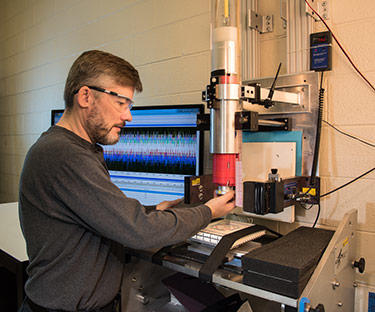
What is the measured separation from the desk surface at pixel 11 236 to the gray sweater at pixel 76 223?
1.92ft

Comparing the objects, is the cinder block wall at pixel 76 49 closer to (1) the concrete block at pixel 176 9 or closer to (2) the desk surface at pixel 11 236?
(1) the concrete block at pixel 176 9

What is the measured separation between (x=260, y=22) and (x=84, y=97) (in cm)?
89

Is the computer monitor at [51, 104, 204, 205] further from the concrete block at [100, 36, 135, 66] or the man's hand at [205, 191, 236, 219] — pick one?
the man's hand at [205, 191, 236, 219]

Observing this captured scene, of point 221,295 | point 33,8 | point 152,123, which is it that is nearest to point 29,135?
point 33,8

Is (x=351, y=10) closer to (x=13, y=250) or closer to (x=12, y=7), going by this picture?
(x=13, y=250)

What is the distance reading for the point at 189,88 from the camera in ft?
5.97

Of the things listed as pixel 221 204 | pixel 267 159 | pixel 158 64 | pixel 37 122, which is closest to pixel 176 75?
pixel 158 64

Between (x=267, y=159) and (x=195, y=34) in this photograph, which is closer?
(x=267, y=159)

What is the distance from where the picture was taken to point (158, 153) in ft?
5.87

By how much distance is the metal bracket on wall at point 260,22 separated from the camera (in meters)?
1.46

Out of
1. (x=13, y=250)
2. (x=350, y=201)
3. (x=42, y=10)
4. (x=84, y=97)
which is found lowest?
(x=13, y=250)

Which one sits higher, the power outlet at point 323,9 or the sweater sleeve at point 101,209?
the power outlet at point 323,9

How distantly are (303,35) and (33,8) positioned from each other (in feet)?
8.92

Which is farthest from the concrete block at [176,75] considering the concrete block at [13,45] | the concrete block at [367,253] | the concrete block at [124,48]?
the concrete block at [13,45]
